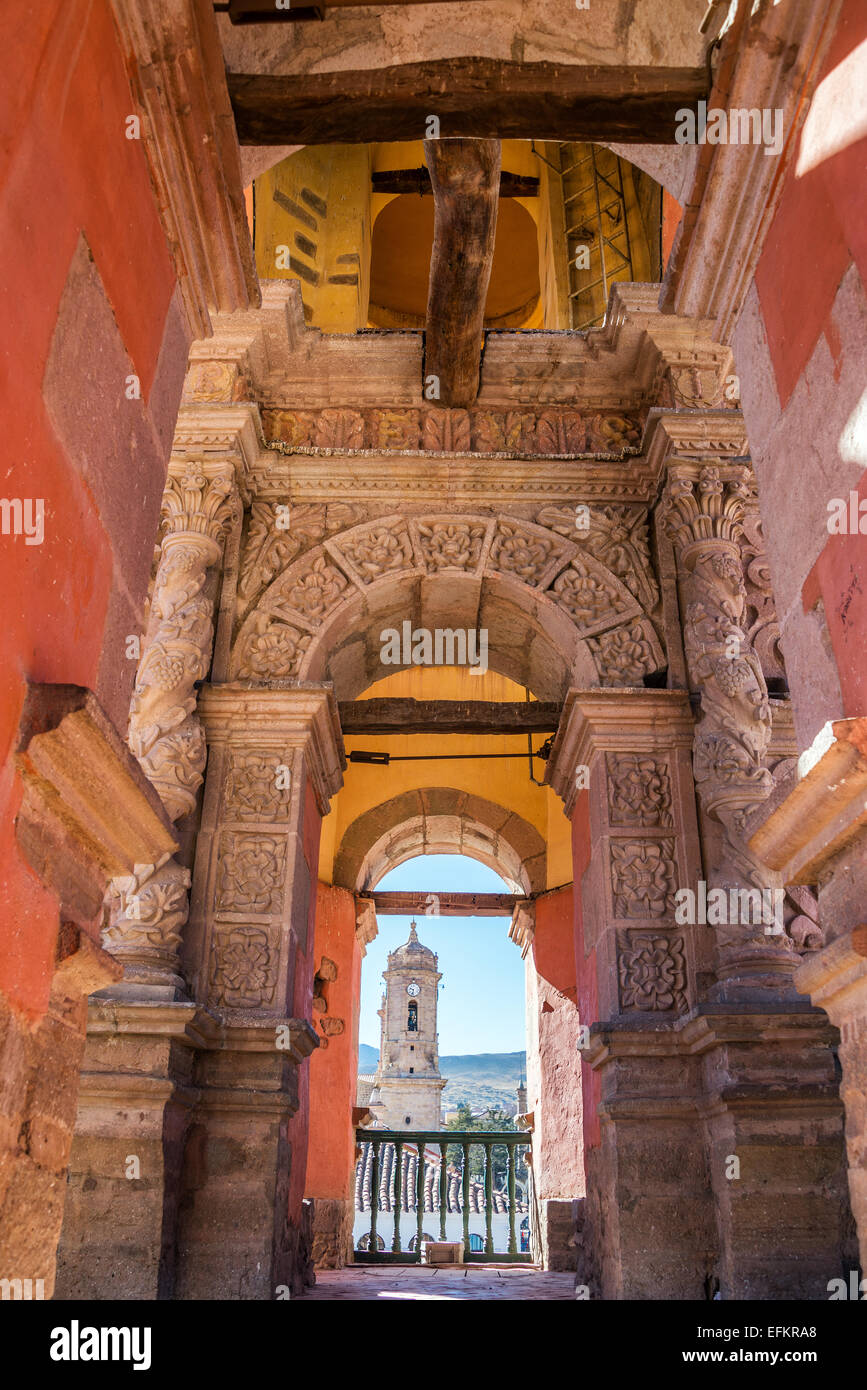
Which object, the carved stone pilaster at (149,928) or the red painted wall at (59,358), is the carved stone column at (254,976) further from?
the red painted wall at (59,358)

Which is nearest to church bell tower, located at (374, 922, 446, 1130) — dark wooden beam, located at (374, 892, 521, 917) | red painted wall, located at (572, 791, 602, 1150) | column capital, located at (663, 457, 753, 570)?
dark wooden beam, located at (374, 892, 521, 917)

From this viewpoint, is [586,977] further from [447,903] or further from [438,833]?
[447,903]

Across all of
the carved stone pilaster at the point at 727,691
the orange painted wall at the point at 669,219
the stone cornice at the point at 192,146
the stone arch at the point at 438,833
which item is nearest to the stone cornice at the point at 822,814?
the stone cornice at the point at 192,146

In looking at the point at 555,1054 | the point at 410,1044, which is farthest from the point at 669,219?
the point at 410,1044

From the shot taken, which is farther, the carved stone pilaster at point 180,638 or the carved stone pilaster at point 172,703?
the carved stone pilaster at point 180,638

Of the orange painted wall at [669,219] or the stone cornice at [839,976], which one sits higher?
the orange painted wall at [669,219]

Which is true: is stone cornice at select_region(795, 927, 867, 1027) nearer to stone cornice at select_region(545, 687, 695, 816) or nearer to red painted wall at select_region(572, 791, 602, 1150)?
red painted wall at select_region(572, 791, 602, 1150)

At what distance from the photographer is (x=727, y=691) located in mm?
5652

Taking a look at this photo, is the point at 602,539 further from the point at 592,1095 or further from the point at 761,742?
the point at 592,1095

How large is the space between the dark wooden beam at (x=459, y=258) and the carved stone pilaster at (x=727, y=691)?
143 cm

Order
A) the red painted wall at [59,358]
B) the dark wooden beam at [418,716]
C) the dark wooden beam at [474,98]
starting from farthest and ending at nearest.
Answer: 1. the dark wooden beam at [418,716]
2. the dark wooden beam at [474,98]
3. the red painted wall at [59,358]

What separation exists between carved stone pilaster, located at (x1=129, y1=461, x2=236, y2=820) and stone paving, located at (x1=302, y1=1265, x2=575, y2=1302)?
110 inches

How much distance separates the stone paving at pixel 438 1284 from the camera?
576 cm
